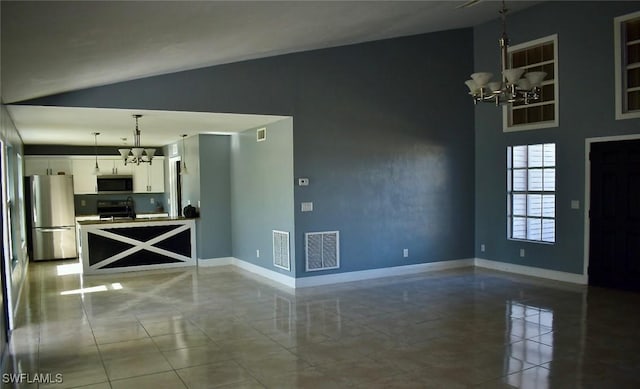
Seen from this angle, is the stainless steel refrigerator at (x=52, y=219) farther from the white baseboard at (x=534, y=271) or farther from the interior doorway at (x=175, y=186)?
the white baseboard at (x=534, y=271)

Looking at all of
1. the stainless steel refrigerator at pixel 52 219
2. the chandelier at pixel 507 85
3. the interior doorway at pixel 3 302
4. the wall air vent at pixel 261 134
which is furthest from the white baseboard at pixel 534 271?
the stainless steel refrigerator at pixel 52 219

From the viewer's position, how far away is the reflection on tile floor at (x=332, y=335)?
377 cm

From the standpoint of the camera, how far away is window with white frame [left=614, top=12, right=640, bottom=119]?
643cm

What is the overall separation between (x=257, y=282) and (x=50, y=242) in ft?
16.8

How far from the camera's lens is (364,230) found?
7.51 meters

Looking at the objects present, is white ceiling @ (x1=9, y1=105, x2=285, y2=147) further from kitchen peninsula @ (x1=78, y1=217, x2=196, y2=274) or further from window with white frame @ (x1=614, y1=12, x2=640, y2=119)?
window with white frame @ (x1=614, y1=12, x2=640, y2=119)

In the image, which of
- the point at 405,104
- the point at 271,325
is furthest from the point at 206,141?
the point at 271,325

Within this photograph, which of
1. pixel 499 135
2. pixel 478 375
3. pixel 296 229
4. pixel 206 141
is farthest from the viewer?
pixel 206 141

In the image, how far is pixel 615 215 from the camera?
6.66 metres

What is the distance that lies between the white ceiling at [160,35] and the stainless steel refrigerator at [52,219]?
98.0 inches

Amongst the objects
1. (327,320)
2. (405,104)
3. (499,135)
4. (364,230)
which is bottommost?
(327,320)

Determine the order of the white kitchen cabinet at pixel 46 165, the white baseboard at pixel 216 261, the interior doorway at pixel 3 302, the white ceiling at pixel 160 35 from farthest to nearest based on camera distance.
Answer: the white kitchen cabinet at pixel 46 165 → the white baseboard at pixel 216 261 → the interior doorway at pixel 3 302 → the white ceiling at pixel 160 35

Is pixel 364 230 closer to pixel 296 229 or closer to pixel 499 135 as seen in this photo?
pixel 296 229

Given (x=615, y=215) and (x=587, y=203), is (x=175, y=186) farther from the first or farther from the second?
(x=615, y=215)
